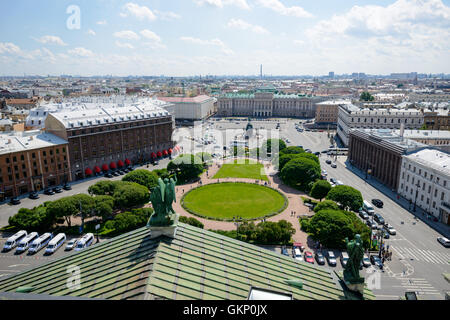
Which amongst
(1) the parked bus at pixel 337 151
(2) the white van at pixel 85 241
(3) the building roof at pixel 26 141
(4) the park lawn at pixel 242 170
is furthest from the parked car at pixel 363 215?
(3) the building roof at pixel 26 141

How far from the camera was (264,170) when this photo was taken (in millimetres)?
114000

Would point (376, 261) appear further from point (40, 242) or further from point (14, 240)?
point (14, 240)

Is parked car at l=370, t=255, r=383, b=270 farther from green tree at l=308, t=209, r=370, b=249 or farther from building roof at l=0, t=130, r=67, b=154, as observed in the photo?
building roof at l=0, t=130, r=67, b=154

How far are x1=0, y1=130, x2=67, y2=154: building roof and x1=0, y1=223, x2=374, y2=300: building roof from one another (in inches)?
3070

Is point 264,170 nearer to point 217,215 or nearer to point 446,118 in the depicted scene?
point 217,215

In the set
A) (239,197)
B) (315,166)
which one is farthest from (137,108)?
(315,166)

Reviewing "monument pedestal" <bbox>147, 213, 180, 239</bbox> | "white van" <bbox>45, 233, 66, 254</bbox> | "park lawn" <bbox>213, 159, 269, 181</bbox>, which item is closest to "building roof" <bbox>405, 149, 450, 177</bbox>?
"park lawn" <bbox>213, 159, 269, 181</bbox>

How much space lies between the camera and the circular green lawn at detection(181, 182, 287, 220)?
78.0m

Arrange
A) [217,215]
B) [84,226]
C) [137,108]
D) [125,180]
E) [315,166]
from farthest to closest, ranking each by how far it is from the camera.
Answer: [137,108] → [315,166] → [125,180] → [217,215] → [84,226]

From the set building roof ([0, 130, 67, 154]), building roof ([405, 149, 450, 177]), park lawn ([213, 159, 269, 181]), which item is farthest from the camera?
park lawn ([213, 159, 269, 181])

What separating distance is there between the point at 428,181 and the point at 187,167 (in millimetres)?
65977

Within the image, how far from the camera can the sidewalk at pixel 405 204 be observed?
7047cm
